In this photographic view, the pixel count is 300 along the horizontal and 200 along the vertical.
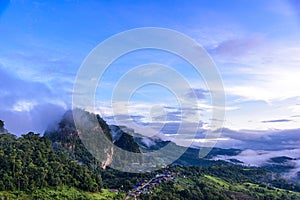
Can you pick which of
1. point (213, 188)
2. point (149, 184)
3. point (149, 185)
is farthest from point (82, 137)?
point (213, 188)

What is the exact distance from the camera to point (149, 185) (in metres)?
53.4

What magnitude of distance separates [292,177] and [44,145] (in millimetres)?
155606

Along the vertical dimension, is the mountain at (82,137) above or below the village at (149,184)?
above

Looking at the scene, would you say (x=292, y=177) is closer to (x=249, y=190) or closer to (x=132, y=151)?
(x=249, y=190)

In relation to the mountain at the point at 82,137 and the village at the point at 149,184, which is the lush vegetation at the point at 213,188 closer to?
the village at the point at 149,184

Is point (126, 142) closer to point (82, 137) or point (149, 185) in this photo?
point (82, 137)

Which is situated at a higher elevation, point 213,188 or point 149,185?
point 149,185

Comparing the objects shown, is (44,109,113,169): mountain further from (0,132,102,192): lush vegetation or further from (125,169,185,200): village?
(0,132,102,192): lush vegetation

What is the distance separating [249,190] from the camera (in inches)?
2913

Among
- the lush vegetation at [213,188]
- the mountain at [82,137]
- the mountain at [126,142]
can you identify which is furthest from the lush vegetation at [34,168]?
the mountain at [126,142]

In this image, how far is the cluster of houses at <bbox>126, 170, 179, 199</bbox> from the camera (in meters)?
47.7

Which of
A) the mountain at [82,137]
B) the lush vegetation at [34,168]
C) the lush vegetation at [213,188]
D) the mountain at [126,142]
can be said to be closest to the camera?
the lush vegetation at [34,168]

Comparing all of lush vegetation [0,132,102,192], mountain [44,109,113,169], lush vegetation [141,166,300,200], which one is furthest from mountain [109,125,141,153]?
lush vegetation [0,132,102,192]

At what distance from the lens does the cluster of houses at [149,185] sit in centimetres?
4766
